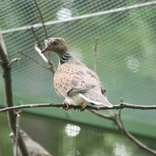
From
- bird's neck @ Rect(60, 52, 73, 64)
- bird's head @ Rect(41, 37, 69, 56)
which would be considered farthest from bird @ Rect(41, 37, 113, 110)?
bird's neck @ Rect(60, 52, 73, 64)

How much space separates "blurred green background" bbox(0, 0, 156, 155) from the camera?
2.90 metres

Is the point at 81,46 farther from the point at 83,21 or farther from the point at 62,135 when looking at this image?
the point at 62,135

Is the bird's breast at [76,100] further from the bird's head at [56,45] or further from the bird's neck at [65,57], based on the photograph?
the bird's neck at [65,57]

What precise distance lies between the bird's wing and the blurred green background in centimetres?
63

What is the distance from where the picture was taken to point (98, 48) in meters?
3.11

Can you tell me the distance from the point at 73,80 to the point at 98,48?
1063 millimetres

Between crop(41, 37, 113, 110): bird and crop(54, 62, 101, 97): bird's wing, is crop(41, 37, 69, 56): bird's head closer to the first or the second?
crop(41, 37, 113, 110): bird

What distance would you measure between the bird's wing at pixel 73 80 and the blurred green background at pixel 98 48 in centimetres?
63

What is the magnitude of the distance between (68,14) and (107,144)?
3.63ft

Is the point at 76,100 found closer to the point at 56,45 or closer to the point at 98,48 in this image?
the point at 56,45

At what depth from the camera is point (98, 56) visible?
3.18 metres

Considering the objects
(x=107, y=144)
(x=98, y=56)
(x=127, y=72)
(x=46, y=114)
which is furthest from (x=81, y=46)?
(x=107, y=144)

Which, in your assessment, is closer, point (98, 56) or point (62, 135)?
point (98, 56)

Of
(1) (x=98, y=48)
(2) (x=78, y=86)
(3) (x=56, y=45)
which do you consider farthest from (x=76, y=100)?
(1) (x=98, y=48)
